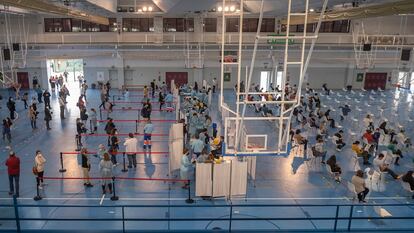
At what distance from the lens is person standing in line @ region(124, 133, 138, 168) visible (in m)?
14.0

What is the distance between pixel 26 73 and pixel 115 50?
9.91 metres

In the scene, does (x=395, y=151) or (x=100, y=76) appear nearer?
(x=395, y=151)

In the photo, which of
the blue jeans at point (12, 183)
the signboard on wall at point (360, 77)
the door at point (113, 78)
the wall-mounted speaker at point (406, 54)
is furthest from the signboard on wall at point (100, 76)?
the wall-mounted speaker at point (406, 54)

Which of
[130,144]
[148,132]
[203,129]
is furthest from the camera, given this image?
[203,129]

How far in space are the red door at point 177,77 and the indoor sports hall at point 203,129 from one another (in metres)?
0.15

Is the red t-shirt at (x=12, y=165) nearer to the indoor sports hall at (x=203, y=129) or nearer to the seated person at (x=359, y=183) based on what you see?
the indoor sports hall at (x=203, y=129)

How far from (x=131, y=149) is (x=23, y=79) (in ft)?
90.3

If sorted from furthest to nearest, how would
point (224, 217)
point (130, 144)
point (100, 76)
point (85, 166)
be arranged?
point (100, 76) → point (130, 144) → point (85, 166) → point (224, 217)

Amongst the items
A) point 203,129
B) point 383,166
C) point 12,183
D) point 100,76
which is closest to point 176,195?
point 203,129

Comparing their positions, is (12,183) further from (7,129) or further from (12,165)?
(7,129)

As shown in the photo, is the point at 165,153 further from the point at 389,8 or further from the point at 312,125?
the point at 389,8

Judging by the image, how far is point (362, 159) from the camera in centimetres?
1656

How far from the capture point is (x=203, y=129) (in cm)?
1655

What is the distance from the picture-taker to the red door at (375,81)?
38250 mm
